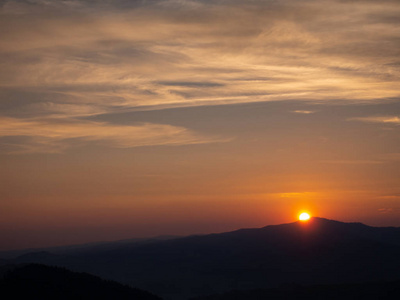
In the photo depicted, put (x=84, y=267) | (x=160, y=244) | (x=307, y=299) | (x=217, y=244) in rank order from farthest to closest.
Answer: (x=160, y=244)
(x=217, y=244)
(x=84, y=267)
(x=307, y=299)

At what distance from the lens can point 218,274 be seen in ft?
398

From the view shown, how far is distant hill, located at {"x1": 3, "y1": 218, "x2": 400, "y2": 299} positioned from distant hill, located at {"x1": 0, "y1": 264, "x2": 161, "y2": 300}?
58791 millimetres

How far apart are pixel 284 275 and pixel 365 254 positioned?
27.8m

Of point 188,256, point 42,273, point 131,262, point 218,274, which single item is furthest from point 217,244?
point 42,273

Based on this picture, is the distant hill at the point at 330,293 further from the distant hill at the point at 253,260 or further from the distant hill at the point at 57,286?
the distant hill at the point at 253,260

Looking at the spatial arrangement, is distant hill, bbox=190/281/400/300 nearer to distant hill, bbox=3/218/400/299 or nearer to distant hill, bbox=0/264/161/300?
distant hill, bbox=0/264/161/300

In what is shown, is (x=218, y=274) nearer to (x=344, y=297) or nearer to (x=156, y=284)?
(x=156, y=284)

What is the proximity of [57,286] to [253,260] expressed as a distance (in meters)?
96.1

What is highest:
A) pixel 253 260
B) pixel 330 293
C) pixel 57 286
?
pixel 253 260

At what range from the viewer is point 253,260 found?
427 feet

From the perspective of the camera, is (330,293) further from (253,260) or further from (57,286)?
(253,260)

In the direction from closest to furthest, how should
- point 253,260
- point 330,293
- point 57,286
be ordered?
point 57,286
point 330,293
point 253,260

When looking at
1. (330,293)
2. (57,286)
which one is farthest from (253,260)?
(57,286)

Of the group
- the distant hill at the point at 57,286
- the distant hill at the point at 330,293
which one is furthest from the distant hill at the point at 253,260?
the distant hill at the point at 57,286
